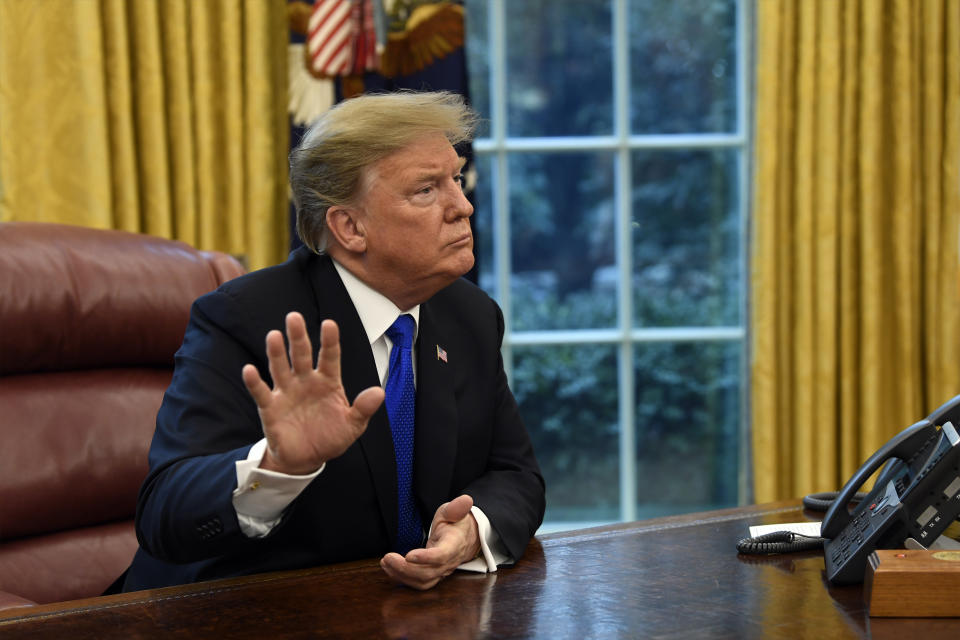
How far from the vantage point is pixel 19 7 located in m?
2.44

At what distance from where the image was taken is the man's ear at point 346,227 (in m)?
1.51

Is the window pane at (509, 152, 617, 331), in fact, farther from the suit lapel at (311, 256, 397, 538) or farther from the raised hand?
the raised hand

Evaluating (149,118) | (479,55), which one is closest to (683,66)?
(479,55)

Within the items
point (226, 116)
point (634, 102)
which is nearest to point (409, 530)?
point (226, 116)

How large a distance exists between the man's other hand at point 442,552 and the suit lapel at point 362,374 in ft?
0.27

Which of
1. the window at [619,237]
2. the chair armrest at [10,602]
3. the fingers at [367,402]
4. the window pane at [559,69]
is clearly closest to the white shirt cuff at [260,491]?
the fingers at [367,402]

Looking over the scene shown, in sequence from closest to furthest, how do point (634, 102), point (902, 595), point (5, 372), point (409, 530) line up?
point (902, 595) → point (409, 530) → point (5, 372) → point (634, 102)

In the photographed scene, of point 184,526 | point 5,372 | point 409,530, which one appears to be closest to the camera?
point 184,526

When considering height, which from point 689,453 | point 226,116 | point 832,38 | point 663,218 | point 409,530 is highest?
point 832,38

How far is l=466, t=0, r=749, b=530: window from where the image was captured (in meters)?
3.10

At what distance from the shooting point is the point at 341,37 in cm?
264

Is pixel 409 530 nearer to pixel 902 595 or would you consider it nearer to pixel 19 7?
pixel 902 595

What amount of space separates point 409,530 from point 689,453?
1.97 m

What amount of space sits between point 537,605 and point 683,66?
2.39m
